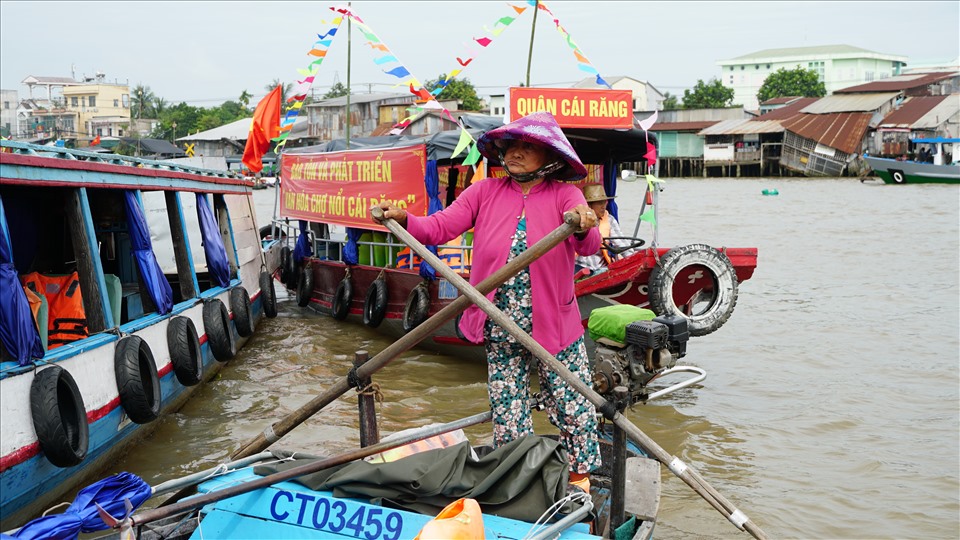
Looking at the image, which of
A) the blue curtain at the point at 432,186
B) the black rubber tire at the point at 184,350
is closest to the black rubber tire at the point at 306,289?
the blue curtain at the point at 432,186

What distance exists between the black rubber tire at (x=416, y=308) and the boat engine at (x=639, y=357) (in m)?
4.81

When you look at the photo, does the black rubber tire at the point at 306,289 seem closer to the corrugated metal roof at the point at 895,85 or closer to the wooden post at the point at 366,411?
the wooden post at the point at 366,411

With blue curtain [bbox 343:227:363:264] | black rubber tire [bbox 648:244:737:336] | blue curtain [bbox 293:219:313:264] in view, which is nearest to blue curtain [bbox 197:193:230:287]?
blue curtain [bbox 343:227:363:264]

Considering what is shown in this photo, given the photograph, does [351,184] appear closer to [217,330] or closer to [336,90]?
[217,330]

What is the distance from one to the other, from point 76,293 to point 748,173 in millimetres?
45582

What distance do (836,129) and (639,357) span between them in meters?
42.5

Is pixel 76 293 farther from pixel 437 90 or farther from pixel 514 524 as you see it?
pixel 437 90

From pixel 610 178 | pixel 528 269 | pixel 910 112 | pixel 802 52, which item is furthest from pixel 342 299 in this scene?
pixel 802 52

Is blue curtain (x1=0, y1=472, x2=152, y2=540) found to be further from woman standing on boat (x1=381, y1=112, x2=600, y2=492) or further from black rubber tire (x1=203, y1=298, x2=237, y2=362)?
black rubber tire (x1=203, y1=298, x2=237, y2=362)

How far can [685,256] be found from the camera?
695cm

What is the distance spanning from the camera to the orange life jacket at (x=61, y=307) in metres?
5.70

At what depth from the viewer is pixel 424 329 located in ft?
11.0

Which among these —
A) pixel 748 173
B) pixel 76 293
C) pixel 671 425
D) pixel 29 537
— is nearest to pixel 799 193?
pixel 748 173

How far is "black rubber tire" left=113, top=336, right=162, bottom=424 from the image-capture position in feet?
17.6
